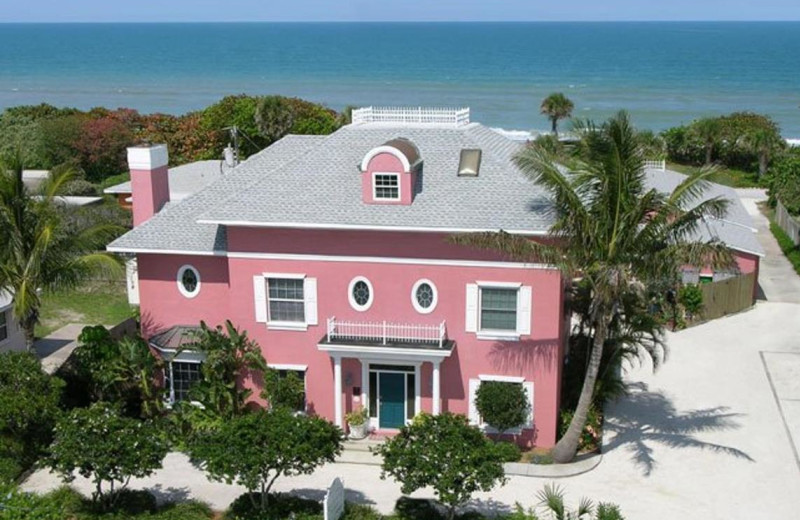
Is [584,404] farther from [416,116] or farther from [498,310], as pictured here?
[416,116]

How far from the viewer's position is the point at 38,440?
942 inches

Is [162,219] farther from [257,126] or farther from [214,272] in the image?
[257,126]

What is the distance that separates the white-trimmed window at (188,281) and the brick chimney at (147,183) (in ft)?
9.30

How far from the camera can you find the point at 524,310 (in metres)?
24.0

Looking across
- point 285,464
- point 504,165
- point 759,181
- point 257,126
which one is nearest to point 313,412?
point 285,464

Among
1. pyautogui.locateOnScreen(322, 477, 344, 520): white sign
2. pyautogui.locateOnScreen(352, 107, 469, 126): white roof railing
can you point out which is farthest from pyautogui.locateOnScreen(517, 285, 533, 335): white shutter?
pyautogui.locateOnScreen(322, 477, 344, 520): white sign

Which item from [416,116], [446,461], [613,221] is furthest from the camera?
[416,116]

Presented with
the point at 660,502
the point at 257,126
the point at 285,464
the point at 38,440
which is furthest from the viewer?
the point at 257,126

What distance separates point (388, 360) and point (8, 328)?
42.9ft

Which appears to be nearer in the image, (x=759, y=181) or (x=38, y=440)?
(x=38, y=440)

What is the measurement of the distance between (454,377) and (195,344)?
6726 millimetres

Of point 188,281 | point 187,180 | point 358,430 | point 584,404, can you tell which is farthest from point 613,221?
point 187,180

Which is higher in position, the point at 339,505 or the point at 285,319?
the point at 285,319

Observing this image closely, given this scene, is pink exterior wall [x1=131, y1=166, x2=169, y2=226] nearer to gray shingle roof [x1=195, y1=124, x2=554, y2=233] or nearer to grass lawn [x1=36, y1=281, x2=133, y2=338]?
gray shingle roof [x1=195, y1=124, x2=554, y2=233]
